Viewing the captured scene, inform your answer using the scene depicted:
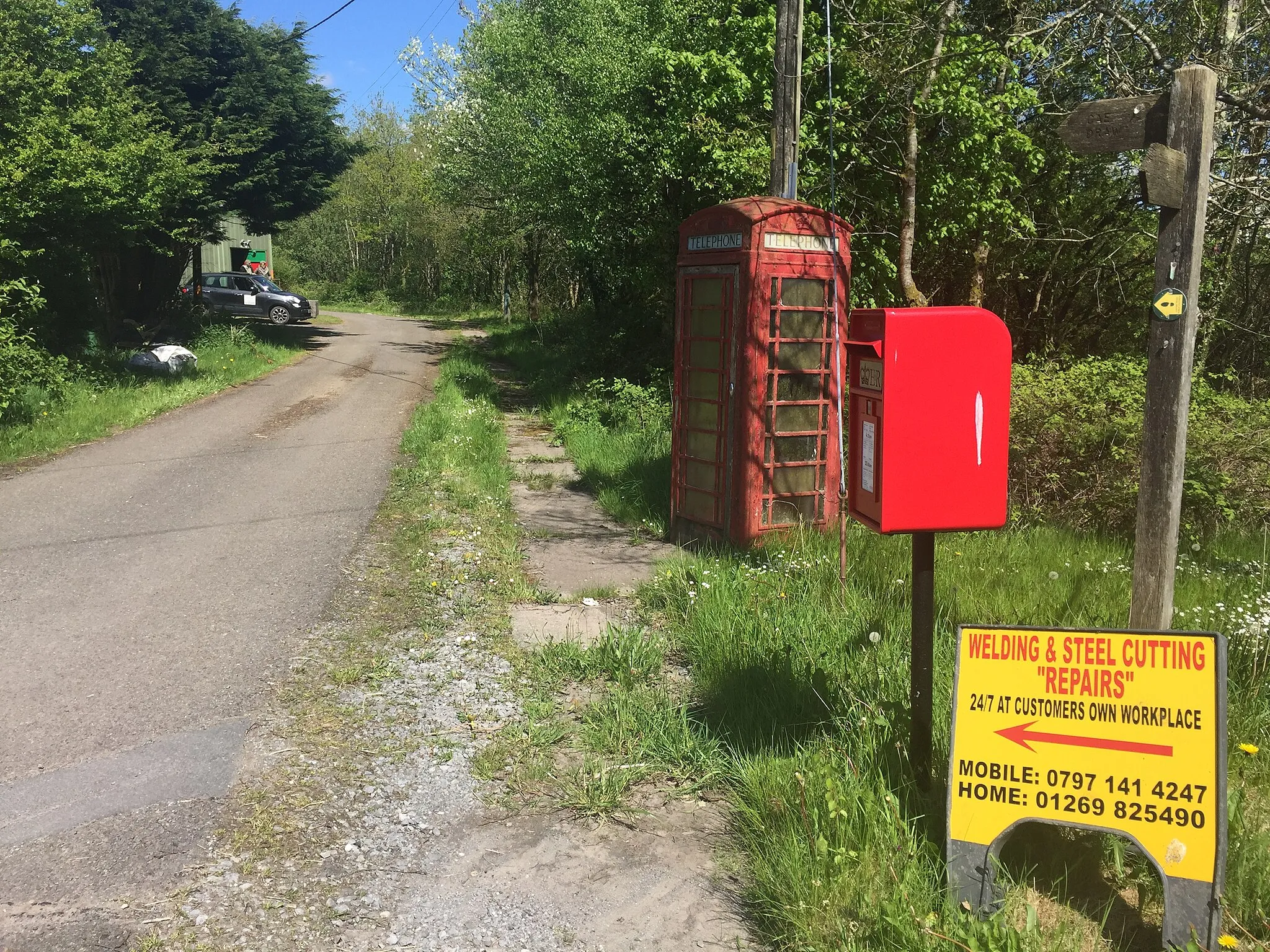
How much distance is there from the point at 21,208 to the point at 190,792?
39.9ft

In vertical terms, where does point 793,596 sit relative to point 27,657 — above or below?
above

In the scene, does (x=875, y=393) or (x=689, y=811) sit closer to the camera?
(x=875, y=393)

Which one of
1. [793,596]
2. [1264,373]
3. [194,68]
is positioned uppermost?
[194,68]

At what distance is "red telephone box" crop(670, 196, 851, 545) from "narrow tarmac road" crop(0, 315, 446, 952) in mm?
3204

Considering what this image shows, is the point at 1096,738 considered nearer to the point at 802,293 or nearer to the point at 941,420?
the point at 941,420

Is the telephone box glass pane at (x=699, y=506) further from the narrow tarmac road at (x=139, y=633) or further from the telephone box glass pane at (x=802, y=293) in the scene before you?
the narrow tarmac road at (x=139, y=633)

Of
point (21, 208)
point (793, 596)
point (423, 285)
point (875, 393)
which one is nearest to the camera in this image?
point (875, 393)

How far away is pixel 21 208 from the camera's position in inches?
526

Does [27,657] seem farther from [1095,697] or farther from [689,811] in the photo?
[1095,697]

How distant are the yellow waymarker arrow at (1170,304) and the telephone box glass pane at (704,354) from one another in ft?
14.7

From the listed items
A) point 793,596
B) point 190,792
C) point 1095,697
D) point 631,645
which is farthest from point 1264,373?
point 190,792

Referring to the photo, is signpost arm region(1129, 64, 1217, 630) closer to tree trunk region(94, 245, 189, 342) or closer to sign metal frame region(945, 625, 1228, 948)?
sign metal frame region(945, 625, 1228, 948)

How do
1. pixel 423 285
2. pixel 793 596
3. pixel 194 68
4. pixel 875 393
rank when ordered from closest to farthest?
pixel 875 393
pixel 793 596
pixel 194 68
pixel 423 285

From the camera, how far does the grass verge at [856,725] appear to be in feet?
10.5
